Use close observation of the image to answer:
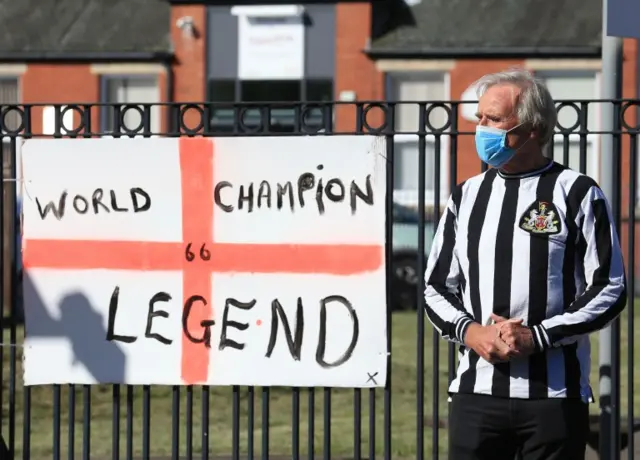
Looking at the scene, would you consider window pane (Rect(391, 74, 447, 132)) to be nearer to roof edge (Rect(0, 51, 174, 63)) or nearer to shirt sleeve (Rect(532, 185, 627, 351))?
roof edge (Rect(0, 51, 174, 63))

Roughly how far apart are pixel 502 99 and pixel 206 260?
6.68ft

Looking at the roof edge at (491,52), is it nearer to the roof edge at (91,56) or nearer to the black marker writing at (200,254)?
the roof edge at (91,56)

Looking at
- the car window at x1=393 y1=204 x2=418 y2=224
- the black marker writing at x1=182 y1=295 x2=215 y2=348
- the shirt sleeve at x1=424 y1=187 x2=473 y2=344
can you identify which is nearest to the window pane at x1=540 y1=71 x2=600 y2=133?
the car window at x1=393 y1=204 x2=418 y2=224

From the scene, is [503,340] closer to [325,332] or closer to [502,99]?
[502,99]

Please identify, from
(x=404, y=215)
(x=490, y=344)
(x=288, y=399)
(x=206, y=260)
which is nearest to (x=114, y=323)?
(x=206, y=260)

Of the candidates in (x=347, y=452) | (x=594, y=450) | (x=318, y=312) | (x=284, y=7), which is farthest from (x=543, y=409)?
(x=284, y=7)

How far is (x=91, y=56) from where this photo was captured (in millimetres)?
24547

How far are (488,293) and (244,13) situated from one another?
828 inches

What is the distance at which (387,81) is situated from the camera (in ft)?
79.6

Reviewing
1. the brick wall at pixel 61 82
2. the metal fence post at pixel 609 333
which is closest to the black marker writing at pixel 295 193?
the metal fence post at pixel 609 333

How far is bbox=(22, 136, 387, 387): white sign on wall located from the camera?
5.25m

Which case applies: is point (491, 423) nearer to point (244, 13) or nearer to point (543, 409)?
point (543, 409)

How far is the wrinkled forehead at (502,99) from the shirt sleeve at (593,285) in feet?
1.12

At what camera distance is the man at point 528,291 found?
11.7 ft
